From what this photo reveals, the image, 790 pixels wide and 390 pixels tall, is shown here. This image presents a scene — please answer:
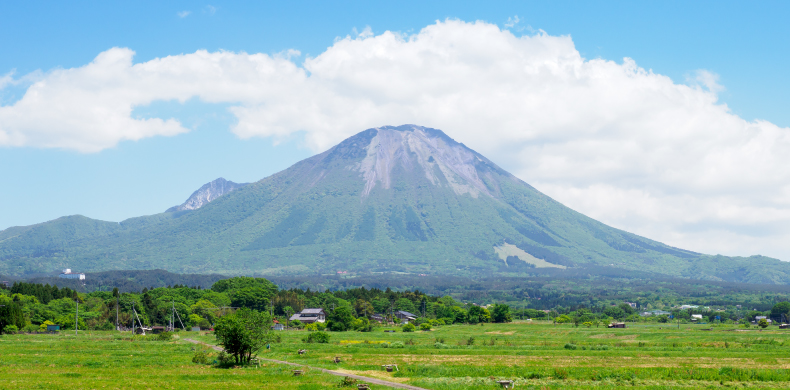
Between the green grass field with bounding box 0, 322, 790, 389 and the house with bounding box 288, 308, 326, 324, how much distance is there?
58.8m

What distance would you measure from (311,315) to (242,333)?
8278cm

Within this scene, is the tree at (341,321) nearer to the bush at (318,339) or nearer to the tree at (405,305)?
the bush at (318,339)

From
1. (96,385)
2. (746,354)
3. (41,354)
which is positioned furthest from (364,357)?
(746,354)

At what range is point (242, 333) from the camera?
44.5 m

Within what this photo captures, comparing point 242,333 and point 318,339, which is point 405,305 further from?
point 242,333

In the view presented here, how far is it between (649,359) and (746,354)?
9900 mm

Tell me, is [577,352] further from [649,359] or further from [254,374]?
[254,374]

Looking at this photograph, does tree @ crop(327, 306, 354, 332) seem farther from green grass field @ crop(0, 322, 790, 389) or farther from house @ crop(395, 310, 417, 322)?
green grass field @ crop(0, 322, 790, 389)

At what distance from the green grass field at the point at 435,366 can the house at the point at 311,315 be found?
193ft

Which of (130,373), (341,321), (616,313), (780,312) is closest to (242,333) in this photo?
(130,373)

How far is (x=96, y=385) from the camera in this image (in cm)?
3412

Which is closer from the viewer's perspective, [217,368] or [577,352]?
[217,368]

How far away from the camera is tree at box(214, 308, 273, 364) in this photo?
44562 mm

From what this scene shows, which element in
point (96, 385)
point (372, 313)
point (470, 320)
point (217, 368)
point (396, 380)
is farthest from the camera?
point (372, 313)
